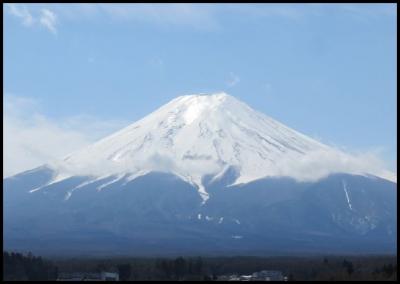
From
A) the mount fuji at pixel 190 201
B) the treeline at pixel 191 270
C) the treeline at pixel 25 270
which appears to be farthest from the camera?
the mount fuji at pixel 190 201

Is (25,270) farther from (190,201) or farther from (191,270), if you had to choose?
(190,201)

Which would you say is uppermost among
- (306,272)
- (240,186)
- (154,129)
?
(154,129)

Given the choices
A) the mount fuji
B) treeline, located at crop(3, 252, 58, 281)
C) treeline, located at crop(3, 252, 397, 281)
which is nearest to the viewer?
treeline, located at crop(3, 252, 397, 281)

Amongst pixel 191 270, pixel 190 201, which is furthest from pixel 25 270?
pixel 190 201

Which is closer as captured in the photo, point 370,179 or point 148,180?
point 148,180

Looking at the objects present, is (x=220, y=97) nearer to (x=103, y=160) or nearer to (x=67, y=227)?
(x=103, y=160)

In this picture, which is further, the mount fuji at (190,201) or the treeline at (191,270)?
the mount fuji at (190,201)

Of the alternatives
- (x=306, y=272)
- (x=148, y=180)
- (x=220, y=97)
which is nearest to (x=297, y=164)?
(x=148, y=180)

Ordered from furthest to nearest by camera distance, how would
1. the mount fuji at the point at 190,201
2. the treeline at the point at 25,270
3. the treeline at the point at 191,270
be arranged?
the mount fuji at the point at 190,201, the treeline at the point at 25,270, the treeline at the point at 191,270
